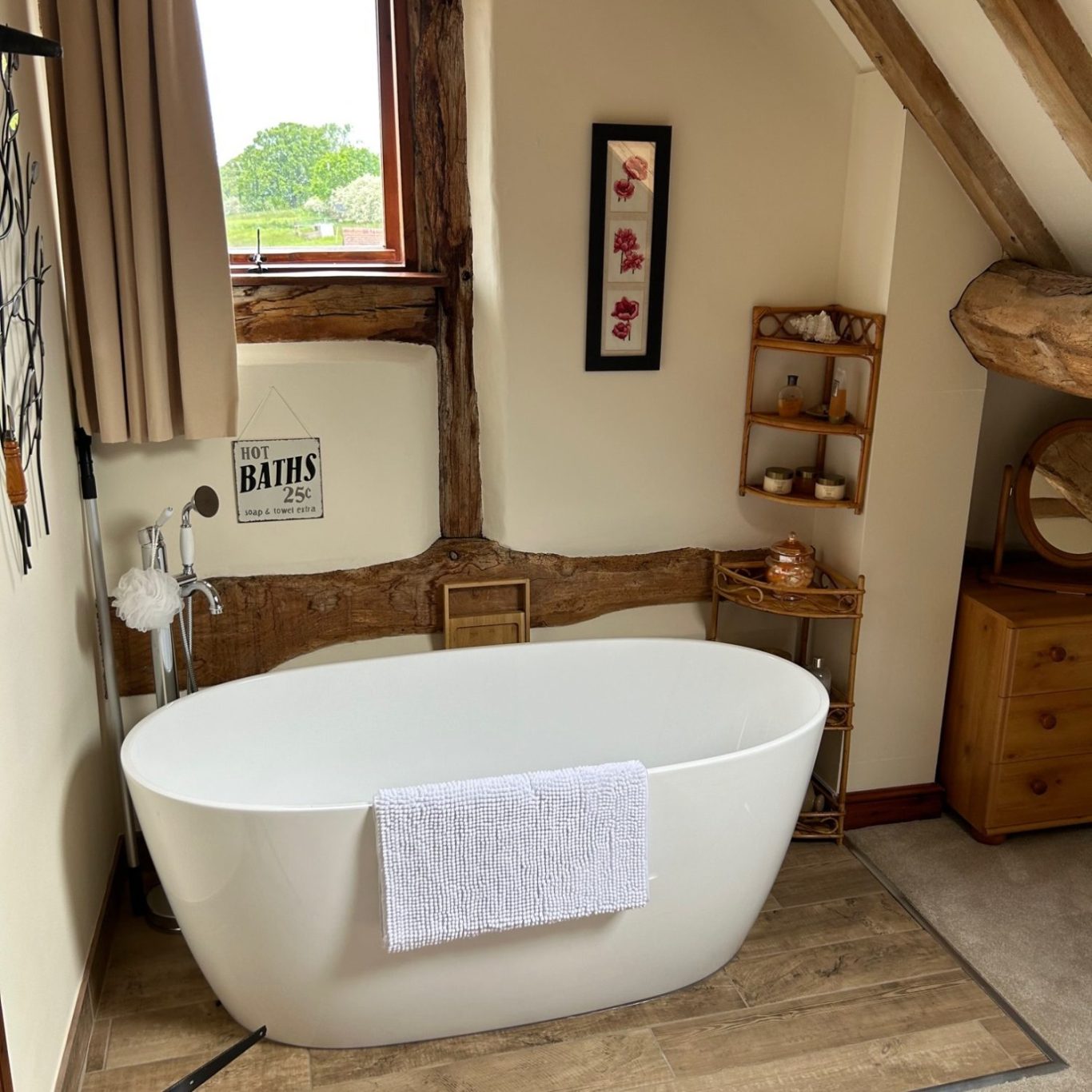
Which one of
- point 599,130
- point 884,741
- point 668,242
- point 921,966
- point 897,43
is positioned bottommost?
point 921,966


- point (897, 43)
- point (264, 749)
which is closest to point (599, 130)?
point (897, 43)

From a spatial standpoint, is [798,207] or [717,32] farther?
[798,207]

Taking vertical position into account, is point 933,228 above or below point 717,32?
below

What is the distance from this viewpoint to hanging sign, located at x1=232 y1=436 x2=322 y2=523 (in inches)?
109

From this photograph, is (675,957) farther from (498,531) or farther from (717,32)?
(717,32)

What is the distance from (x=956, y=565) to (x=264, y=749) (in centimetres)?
191

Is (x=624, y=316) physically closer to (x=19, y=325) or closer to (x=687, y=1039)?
(x=19, y=325)

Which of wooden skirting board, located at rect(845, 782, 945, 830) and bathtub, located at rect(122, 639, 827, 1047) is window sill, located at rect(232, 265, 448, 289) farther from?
wooden skirting board, located at rect(845, 782, 945, 830)

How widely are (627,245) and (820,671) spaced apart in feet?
4.14

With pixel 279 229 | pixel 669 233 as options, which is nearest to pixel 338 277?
pixel 279 229

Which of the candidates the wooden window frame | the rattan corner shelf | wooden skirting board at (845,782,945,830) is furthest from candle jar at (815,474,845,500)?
the wooden window frame

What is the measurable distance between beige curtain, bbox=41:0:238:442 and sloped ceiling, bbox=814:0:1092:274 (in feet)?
5.24

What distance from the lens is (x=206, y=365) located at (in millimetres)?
2543

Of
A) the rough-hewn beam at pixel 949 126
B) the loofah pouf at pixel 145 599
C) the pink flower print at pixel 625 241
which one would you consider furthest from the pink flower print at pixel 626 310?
the loofah pouf at pixel 145 599
